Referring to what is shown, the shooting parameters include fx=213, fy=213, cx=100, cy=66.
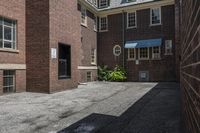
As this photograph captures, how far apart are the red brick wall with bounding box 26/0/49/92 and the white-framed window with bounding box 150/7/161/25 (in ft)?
42.0

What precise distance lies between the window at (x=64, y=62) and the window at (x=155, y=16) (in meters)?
10.8

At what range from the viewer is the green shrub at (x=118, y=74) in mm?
22766

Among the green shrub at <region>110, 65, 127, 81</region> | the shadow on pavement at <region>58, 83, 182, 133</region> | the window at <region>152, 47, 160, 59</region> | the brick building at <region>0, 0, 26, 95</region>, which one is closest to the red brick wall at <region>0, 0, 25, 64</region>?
the brick building at <region>0, 0, 26, 95</region>

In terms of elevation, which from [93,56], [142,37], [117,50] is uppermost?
[142,37]

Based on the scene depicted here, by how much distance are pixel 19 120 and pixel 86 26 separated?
52.4 ft

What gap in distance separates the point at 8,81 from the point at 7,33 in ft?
9.20

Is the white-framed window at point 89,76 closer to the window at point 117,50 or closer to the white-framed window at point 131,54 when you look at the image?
the window at point 117,50

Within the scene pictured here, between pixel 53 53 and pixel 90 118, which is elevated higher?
pixel 53 53

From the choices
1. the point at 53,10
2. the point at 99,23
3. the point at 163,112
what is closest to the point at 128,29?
the point at 99,23

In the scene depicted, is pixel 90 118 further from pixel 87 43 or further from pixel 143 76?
pixel 143 76

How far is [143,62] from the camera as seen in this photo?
73.9 ft

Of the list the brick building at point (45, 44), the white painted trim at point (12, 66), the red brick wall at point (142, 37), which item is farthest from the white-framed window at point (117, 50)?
the white painted trim at point (12, 66)

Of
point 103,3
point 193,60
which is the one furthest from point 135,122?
point 103,3

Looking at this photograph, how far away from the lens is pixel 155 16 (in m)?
22.3
